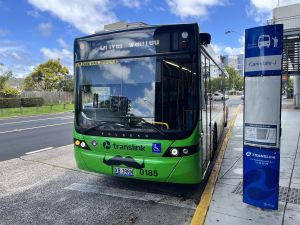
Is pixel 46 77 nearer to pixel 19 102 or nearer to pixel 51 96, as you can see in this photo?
pixel 51 96

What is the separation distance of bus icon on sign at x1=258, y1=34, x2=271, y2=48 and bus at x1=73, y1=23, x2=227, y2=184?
0.95 meters

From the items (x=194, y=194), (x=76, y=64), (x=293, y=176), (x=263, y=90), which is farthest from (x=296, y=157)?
(x=76, y=64)

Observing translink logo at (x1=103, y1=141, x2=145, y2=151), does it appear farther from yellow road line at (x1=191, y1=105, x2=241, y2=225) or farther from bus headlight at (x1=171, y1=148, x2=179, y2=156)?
yellow road line at (x1=191, y1=105, x2=241, y2=225)

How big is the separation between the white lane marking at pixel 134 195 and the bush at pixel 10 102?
1186 inches

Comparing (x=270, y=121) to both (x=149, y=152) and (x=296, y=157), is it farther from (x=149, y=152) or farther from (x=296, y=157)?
(x=296, y=157)

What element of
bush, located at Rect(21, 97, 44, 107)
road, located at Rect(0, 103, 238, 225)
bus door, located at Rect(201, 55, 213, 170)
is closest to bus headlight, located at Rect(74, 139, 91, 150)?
road, located at Rect(0, 103, 238, 225)

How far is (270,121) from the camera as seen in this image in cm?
407

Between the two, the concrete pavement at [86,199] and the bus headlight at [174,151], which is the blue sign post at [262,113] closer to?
the bus headlight at [174,151]

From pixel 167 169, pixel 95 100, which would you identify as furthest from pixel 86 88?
pixel 167 169

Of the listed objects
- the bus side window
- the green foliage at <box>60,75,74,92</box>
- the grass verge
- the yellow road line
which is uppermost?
the green foliage at <box>60,75,74,92</box>

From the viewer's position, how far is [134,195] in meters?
5.21

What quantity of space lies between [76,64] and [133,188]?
2.56 m

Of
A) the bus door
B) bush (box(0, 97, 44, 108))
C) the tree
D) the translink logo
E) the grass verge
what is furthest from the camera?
the tree

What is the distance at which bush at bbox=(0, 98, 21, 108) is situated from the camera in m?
32.1
